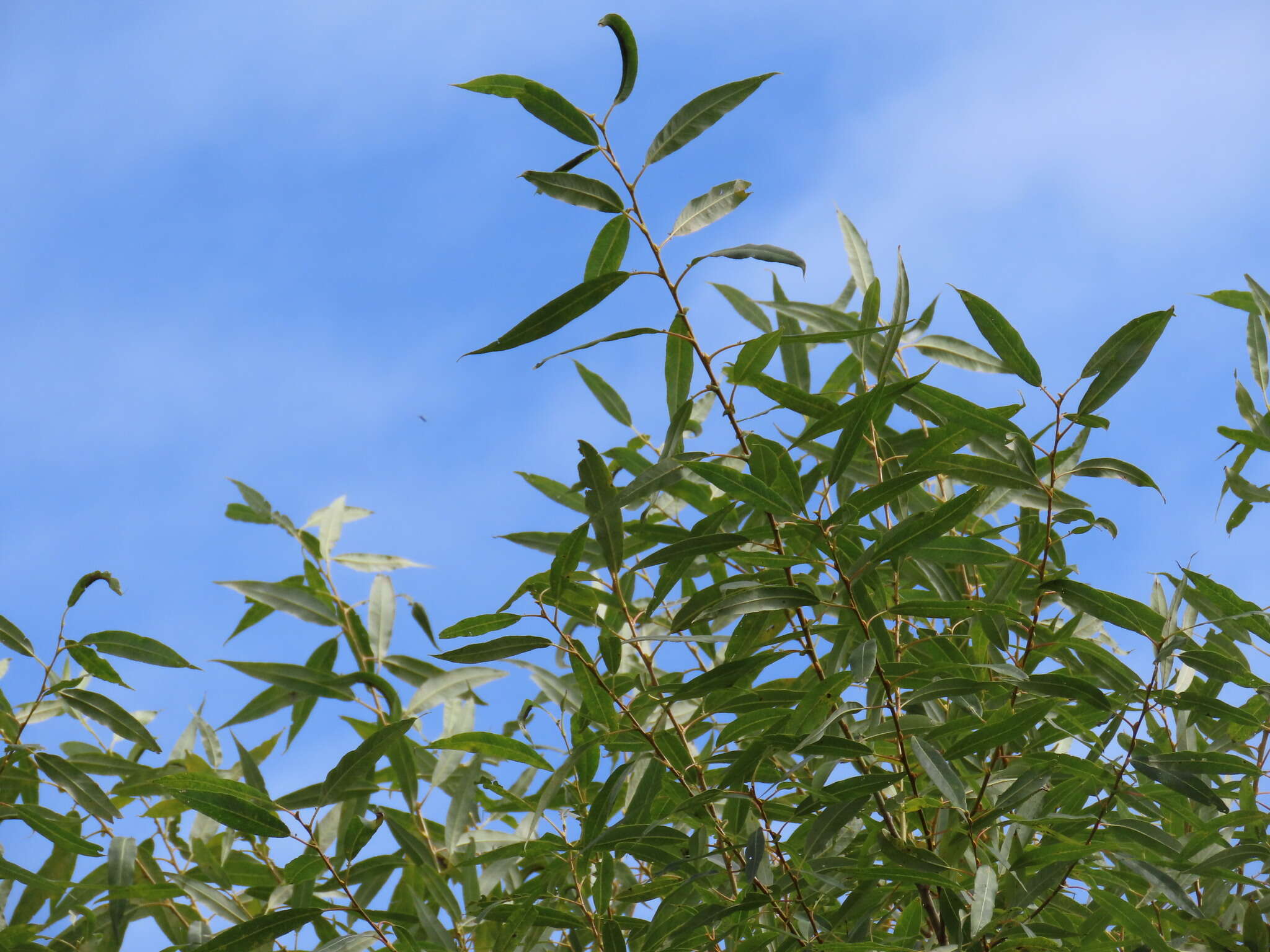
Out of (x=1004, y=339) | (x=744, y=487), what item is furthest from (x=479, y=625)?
(x=1004, y=339)

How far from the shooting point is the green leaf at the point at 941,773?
3.90 ft

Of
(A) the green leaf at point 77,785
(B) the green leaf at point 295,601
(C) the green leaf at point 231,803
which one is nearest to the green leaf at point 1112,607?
(C) the green leaf at point 231,803

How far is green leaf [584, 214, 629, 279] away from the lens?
134cm

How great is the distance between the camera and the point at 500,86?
1303 mm

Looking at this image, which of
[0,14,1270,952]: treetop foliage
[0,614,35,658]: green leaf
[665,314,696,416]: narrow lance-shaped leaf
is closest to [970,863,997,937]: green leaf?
[0,14,1270,952]: treetop foliage

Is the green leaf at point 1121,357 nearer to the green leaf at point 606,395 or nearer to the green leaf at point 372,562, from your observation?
the green leaf at point 606,395

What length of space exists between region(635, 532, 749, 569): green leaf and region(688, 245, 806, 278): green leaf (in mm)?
315

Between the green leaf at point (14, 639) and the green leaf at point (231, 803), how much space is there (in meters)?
0.45

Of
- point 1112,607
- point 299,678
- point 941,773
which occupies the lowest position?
point 941,773

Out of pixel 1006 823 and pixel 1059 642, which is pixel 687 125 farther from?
pixel 1006 823

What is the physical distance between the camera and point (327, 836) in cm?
185

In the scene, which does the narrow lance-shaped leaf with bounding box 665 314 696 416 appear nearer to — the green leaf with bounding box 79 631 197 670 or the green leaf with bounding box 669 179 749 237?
the green leaf with bounding box 669 179 749 237

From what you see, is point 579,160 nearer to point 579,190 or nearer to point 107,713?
point 579,190

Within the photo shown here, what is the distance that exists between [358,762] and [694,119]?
908 millimetres
